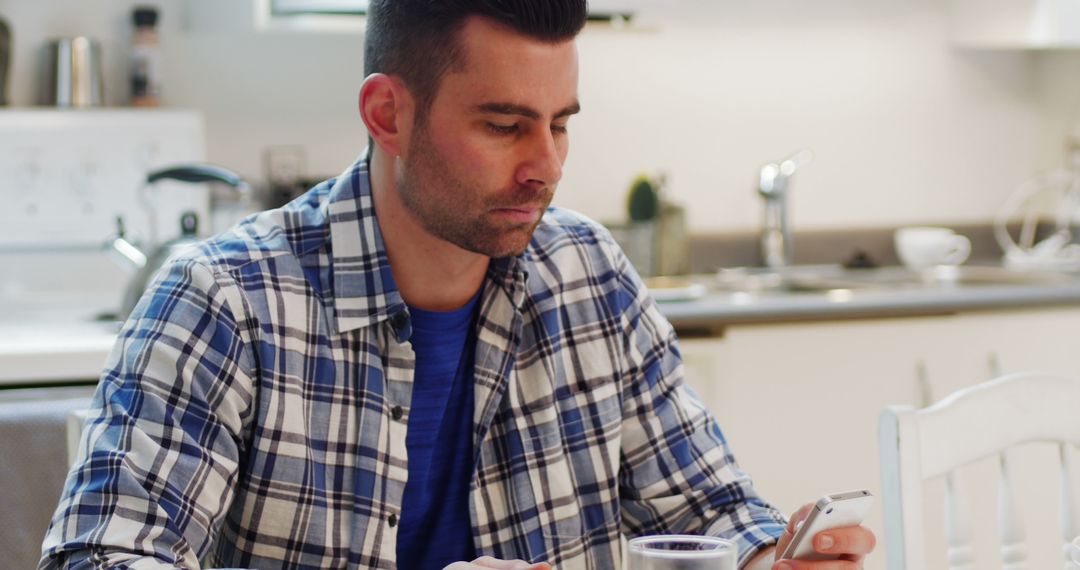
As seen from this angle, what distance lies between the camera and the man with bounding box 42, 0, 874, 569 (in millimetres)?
1158

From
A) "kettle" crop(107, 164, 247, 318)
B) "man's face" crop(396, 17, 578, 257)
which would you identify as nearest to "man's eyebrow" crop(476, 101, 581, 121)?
"man's face" crop(396, 17, 578, 257)

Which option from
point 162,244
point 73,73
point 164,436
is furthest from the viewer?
point 73,73

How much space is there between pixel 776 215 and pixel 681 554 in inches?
92.6

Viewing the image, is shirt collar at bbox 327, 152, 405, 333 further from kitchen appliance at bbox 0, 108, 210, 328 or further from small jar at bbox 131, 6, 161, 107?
small jar at bbox 131, 6, 161, 107

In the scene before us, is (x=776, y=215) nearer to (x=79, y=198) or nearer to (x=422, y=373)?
(x=79, y=198)

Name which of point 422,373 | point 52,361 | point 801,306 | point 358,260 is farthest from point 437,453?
point 801,306

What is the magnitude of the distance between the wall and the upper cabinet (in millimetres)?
57

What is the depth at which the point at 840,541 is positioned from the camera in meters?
1.01

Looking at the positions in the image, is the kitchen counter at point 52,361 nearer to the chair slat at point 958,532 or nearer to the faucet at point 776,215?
the chair slat at point 958,532

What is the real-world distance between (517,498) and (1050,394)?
551 mm

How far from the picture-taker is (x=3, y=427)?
131cm

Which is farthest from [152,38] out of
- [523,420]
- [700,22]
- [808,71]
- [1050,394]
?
[1050,394]

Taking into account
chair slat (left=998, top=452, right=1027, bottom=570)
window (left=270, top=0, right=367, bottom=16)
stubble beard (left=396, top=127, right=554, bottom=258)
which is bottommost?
chair slat (left=998, top=452, right=1027, bottom=570)

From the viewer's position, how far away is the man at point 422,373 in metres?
1.16
